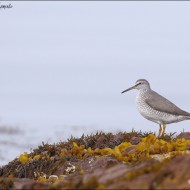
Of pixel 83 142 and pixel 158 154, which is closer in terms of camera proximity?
pixel 158 154

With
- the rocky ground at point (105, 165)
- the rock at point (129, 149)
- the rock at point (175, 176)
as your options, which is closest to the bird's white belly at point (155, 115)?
Answer: the rocky ground at point (105, 165)

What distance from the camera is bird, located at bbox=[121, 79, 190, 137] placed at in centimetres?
1752

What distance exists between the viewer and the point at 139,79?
64.0 ft

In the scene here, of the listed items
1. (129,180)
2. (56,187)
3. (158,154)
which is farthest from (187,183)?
(158,154)

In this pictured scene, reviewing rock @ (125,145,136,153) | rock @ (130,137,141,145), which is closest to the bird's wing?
rock @ (130,137,141,145)

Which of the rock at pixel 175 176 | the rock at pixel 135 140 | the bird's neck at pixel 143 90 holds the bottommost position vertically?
the rock at pixel 175 176

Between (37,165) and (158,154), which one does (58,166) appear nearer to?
(37,165)

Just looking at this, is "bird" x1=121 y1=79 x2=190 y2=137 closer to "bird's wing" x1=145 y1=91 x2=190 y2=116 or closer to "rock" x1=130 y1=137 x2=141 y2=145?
"bird's wing" x1=145 y1=91 x2=190 y2=116

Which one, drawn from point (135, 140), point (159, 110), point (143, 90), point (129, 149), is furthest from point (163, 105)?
point (129, 149)

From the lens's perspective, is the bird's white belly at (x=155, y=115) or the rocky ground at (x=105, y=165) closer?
the rocky ground at (x=105, y=165)

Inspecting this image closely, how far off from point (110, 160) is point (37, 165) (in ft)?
8.75

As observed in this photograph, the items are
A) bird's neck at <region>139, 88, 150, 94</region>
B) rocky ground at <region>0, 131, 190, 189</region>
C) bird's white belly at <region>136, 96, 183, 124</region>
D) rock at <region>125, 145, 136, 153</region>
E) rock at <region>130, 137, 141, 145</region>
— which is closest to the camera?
rocky ground at <region>0, 131, 190, 189</region>

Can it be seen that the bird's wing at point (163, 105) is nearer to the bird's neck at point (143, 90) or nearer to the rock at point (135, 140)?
the bird's neck at point (143, 90)

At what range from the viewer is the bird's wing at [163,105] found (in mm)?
17562
